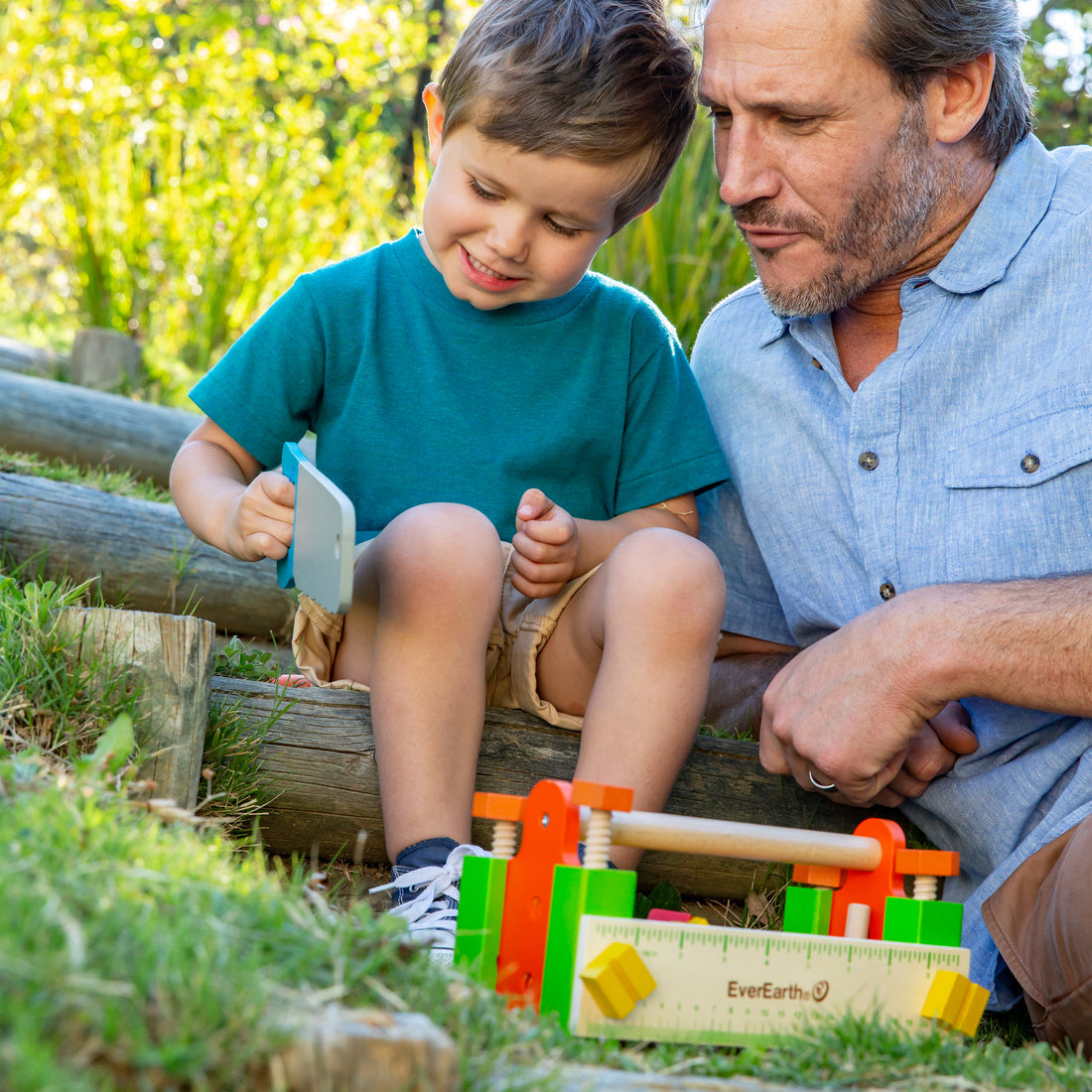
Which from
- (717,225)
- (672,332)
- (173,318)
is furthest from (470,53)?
(173,318)

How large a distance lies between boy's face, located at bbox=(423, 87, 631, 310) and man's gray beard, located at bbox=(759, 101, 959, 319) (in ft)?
1.29

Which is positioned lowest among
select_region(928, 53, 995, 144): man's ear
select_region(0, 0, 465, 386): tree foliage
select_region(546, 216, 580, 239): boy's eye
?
select_region(546, 216, 580, 239): boy's eye

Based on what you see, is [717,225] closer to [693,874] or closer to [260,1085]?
[693,874]

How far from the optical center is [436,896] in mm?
1544

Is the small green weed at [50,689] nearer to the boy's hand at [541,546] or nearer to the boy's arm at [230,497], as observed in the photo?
the boy's arm at [230,497]

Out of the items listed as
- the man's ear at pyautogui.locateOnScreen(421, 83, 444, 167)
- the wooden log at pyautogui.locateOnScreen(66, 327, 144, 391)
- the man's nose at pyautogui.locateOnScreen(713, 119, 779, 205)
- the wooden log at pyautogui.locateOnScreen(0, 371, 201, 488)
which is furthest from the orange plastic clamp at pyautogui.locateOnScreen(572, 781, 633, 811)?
the wooden log at pyautogui.locateOnScreen(66, 327, 144, 391)

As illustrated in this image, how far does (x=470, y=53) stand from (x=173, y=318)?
4536 mm

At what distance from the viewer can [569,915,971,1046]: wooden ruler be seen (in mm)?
1213

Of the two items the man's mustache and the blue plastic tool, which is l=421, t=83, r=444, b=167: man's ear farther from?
the blue plastic tool

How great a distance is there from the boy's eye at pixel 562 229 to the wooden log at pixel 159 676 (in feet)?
2.91

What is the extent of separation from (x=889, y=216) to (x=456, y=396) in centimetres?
82

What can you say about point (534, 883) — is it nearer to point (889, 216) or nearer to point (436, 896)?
point (436, 896)

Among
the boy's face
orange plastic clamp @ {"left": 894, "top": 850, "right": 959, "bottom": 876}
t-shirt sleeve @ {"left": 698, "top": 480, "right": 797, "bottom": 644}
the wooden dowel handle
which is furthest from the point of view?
t-shirt sleeve @ {"left": 698, "top": 480, "right": 797, "bottom": 644}

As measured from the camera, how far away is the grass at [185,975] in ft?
2.42
